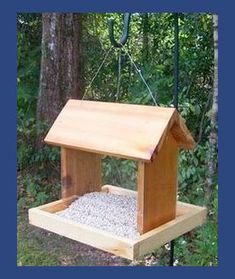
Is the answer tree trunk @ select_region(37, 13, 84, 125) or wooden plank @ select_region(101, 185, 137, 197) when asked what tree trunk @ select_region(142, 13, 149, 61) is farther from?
wooden plank @ select_region(101, 185, 137, 197)

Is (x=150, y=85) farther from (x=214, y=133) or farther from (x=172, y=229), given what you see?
(x=172, y=229)

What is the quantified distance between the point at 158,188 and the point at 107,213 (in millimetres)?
117

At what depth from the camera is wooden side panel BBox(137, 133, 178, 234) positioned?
3.12ft

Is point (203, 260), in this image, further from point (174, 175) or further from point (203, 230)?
point (174, 175)

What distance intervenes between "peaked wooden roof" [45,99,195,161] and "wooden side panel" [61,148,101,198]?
70 mm

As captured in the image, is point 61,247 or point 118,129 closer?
point 118,129

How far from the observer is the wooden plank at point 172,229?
92cm

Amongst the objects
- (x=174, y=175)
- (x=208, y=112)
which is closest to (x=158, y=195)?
(x=174, y=175)

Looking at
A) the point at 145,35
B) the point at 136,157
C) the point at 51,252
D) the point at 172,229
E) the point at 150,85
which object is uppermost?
the point at 145,35

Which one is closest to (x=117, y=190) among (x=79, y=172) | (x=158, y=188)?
(x=79, y=172)

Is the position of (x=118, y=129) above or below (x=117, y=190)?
above

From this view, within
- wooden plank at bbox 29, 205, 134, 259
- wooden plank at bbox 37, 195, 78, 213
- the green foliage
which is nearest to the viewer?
wooden plank at bbox 29, 205, 134, 259

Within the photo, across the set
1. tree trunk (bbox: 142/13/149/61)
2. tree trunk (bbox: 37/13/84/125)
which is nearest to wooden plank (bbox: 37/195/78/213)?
tree trunk (bbox: 37/13/84/125)

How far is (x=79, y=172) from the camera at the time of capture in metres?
1.13
